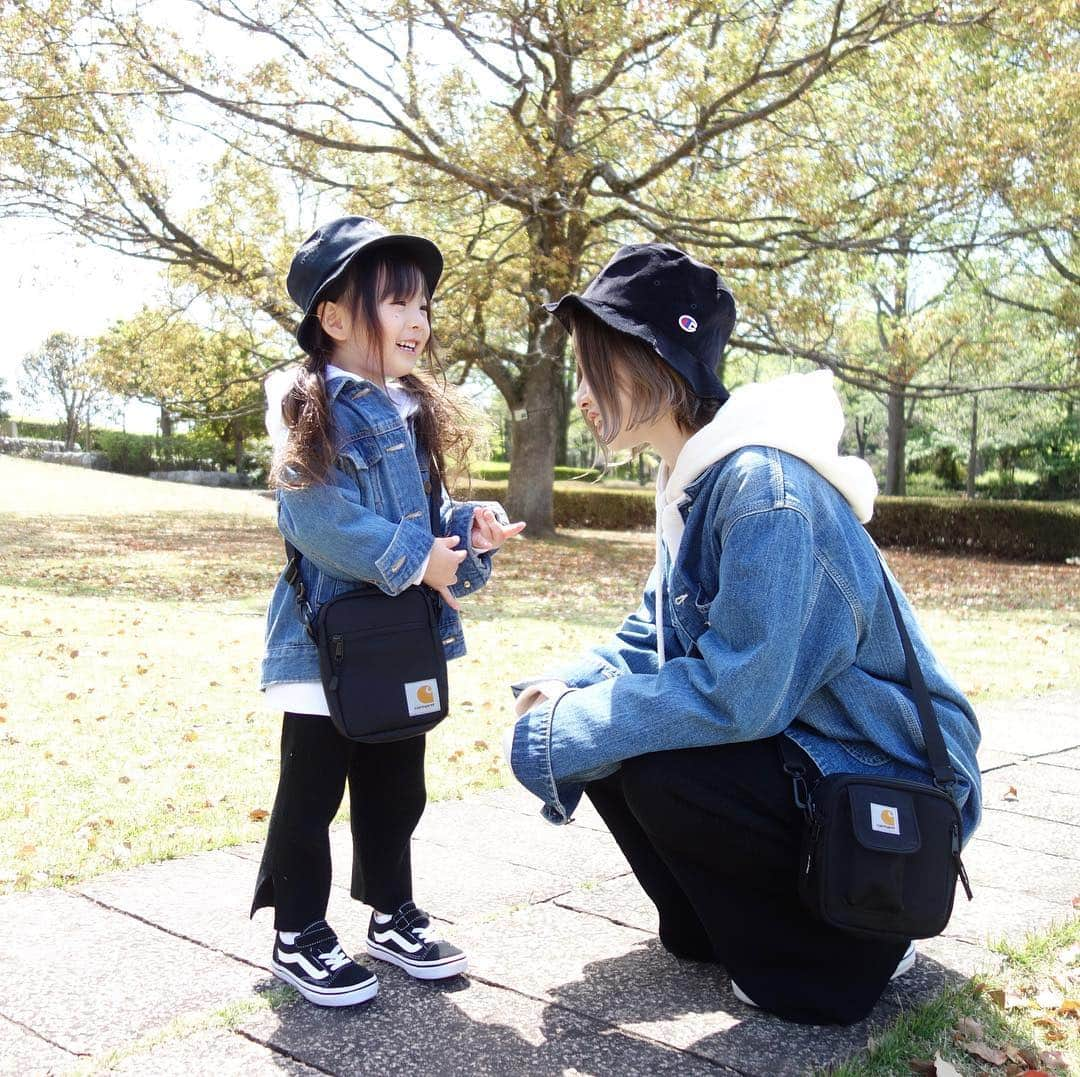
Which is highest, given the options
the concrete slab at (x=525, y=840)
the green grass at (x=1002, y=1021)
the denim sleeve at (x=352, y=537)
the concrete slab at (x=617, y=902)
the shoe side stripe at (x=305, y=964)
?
the denim sleeve at (x=352, y=537)

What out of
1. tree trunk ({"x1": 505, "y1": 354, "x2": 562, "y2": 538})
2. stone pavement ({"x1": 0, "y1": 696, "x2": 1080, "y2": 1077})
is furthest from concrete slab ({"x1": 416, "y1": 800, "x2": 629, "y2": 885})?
tree trunk ({"x1": 505, "y1": 354, "x2": 562, "y2": 538})

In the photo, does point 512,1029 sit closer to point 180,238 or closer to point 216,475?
point 180,238

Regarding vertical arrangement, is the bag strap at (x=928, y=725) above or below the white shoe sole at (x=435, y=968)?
above

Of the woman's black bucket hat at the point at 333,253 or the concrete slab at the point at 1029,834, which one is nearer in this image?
the woman's black bucket hat at the point at 333,253

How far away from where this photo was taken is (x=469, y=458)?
2816 millimetres

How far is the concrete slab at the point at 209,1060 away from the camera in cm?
203

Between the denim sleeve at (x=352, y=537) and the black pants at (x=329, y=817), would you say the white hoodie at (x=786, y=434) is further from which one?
the black pants at (x=329, y=817)

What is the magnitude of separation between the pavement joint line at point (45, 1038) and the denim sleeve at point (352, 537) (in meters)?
1.00

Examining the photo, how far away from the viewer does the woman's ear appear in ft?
8.37

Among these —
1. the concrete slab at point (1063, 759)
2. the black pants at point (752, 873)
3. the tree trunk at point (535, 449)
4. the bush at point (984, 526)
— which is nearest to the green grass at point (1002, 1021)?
the black pants at point (752, 873)

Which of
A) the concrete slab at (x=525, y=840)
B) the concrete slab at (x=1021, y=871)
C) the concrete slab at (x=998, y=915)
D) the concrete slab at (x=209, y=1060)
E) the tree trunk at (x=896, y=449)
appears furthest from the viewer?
the tree trunk at (x=896, y=449)

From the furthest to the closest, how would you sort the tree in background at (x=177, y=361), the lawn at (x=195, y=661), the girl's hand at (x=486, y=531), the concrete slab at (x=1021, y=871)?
the tree in background at (x=177, y=361) → the lawn at (x=195, y=661) → the concrete slab at (x=1021, y=871) → the girl's hand at (x=486, y=531)

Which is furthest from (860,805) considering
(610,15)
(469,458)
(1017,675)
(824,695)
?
(610,15)

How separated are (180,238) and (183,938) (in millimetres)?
A: 13552
